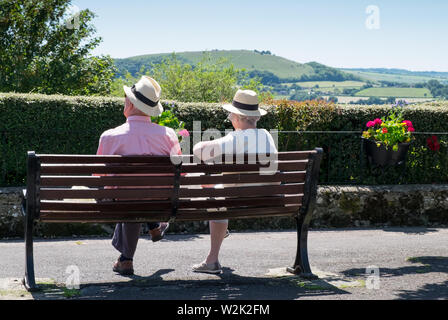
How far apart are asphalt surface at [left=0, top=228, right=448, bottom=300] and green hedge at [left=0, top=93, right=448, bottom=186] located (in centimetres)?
177

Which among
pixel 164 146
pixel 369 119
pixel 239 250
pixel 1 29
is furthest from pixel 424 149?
pixel 1 29

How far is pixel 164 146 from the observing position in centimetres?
569

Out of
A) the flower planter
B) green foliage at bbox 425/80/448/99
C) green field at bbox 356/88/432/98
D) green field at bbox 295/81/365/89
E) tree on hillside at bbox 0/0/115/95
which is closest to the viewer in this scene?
the flower planter

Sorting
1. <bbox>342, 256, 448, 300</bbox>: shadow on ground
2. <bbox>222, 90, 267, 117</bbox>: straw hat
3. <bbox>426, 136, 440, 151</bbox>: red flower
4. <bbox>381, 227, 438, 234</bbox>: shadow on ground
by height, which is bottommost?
<bbox>381, 227, 438, 234</bbox>: shadow on ground

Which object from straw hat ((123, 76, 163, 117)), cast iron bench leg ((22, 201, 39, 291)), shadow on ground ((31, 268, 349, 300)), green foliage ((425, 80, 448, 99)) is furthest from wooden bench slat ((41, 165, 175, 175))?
green foliage ((425, 80, 448, 99))

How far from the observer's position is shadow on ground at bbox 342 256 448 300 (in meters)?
5.38

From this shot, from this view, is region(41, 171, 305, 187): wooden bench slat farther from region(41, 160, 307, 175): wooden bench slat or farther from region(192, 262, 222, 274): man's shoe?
region(192, 262, 222, 274): man's shoe

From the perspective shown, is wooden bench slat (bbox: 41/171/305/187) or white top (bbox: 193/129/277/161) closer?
wooden bench slat (bbox: 41/171/305/187)

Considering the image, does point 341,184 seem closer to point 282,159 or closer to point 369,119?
point 369,119

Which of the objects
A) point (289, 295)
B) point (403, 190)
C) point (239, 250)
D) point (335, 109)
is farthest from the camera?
point (335, 109)

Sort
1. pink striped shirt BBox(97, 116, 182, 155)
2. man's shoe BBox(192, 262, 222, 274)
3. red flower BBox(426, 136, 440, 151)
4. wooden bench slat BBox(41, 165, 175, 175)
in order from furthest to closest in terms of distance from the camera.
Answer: red flower BBox(426, 136, 440, 151), man's shoe BBox(192, 262, 222, 274), pink striped shirt BBox(97, 116, 182, 155), wooden bench slat BBox(41, 165, 175, 175)

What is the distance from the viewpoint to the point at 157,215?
5.39 m

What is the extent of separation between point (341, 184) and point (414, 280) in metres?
4.89

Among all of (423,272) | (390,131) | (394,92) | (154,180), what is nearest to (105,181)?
(154,180)
